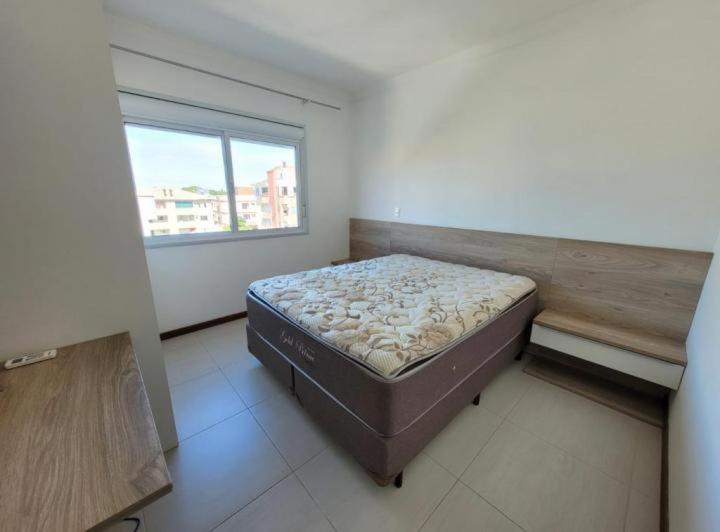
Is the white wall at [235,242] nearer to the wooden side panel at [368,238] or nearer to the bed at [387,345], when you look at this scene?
the wooden side panel at [368,238]

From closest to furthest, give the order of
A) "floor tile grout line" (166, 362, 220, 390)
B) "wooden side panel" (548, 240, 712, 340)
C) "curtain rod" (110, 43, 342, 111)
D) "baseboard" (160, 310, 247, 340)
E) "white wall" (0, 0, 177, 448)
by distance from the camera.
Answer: "white wall" (0, 0, 177, 448), "wooden side panel" (548, 240, 712, 340), "floor tile grout line" (166, 362, 220, 390), "curtain rod" (110, 43, 342, 111), "baseboard" (160, 310, 247, 340)

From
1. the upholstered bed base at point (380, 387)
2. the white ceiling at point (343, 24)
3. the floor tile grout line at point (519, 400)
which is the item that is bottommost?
the floor tile grout line at point (519, 400)

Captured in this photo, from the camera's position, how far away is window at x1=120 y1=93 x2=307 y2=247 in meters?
2.42

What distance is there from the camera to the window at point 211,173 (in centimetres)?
242

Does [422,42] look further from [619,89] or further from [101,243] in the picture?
[101,243]

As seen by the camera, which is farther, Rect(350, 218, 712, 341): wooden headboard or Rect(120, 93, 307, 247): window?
Rect(120, 93, 307, 247): window

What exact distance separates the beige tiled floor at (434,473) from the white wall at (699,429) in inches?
8.6

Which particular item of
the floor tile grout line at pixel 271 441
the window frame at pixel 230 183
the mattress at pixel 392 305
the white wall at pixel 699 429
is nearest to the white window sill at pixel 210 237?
the window frame at pixel 230 183

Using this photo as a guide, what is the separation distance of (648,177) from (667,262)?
1.81ft

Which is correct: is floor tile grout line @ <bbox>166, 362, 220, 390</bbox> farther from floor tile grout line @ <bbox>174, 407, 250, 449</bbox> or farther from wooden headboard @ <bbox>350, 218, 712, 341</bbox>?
wooden headboard @ <bbox>350, 218, 712, 341</bbox>

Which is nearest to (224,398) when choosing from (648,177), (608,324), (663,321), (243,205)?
(243,205)

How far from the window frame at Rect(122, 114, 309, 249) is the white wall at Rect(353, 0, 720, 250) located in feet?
4.53

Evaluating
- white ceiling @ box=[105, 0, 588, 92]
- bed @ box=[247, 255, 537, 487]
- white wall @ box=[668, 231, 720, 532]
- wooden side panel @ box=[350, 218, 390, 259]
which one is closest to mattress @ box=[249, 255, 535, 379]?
bed @ box=[247, 255, 537, 487]

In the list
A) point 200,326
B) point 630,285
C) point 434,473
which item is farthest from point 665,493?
point 200,326
